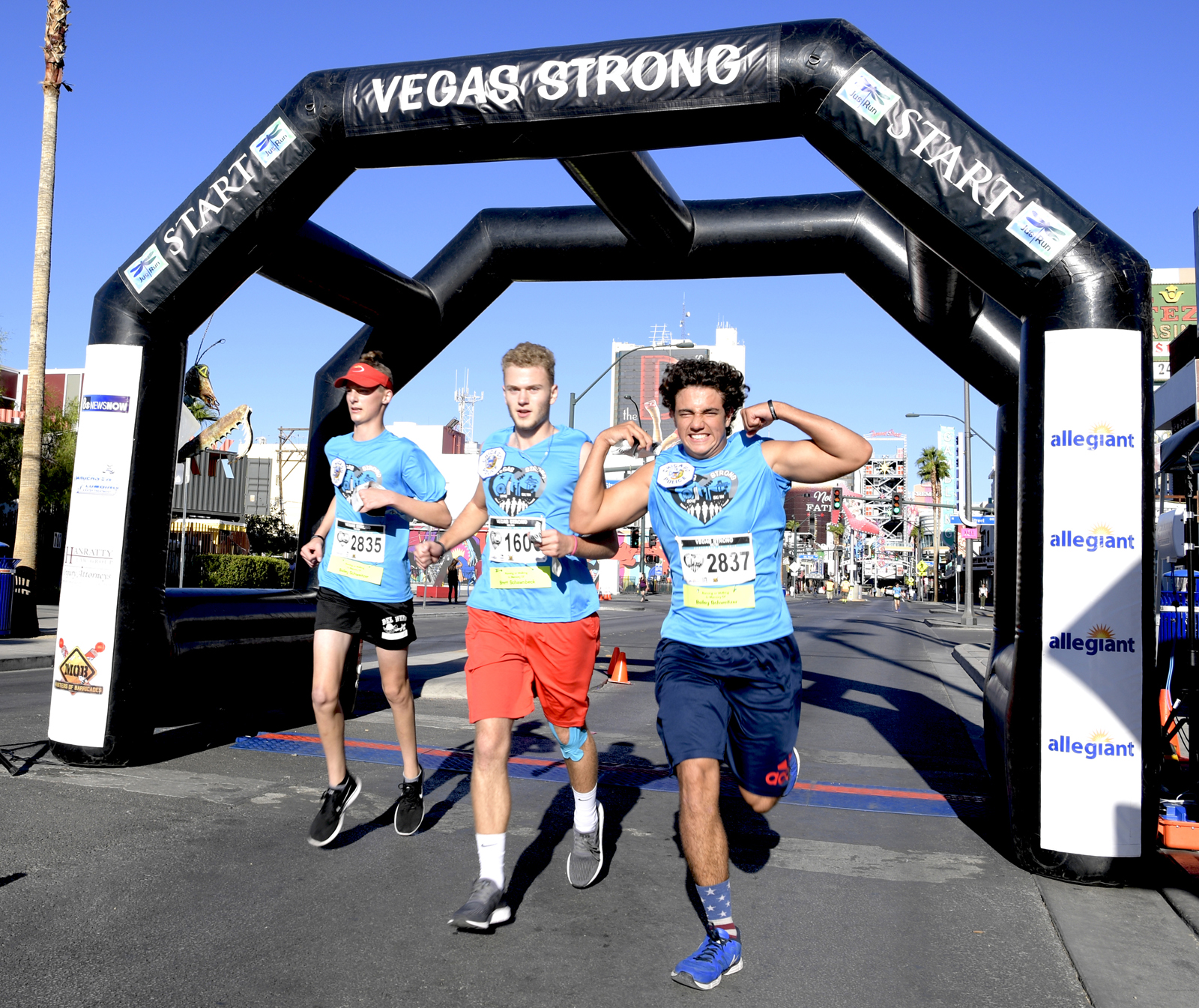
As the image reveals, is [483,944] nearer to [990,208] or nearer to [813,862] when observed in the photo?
[813,862]

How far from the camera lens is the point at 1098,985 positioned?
3115 mm

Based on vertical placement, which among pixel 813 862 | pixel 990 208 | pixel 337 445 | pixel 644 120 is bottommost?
pixel 813 862

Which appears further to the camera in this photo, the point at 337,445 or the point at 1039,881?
the point at 337,445

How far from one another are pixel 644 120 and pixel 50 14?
1791 cm

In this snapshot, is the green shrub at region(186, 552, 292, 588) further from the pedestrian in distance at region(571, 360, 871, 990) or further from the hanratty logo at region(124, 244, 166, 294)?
the pedestrian in distance at region(571, 360, 871, 990)

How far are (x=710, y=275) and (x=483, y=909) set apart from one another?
6215mm

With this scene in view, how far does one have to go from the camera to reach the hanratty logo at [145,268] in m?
6.10

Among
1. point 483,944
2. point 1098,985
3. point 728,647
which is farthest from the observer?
point 728,647

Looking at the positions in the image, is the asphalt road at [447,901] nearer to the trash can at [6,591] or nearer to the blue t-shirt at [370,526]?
the blue t-shirt at [370,526]

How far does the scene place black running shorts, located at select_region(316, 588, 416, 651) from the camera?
4754mm

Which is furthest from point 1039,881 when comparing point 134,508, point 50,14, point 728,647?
point 50,14

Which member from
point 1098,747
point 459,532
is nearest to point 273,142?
point 459,532

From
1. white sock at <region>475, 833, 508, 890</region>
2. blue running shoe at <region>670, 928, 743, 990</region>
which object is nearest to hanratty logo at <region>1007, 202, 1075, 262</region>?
blue running shoe at <region>670, 928, 743, 990</region>

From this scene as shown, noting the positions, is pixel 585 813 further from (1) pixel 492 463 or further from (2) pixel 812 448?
(2) pixel 812 448
